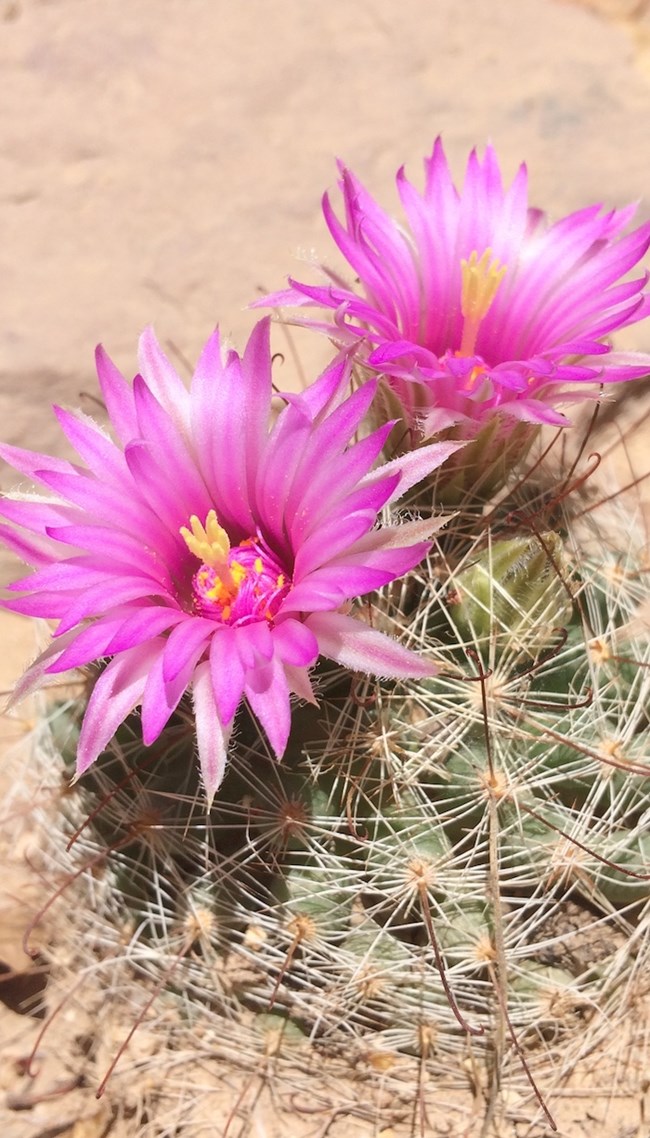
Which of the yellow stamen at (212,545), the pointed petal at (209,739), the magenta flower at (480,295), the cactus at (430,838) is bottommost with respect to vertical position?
the cactus at (430,838)

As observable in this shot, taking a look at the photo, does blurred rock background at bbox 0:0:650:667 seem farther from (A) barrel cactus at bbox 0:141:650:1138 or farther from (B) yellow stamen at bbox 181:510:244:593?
(B) yellow stamen at bbox 181:510:244:593

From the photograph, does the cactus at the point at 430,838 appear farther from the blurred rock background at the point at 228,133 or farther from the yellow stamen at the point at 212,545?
the blurred rock background at the point at 228,133

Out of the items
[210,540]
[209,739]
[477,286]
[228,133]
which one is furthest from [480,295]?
[228,133]

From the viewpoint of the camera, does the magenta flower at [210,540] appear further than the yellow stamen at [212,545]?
No

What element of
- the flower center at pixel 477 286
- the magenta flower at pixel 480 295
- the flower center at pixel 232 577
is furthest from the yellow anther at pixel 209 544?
the flower center at pixel 477 286

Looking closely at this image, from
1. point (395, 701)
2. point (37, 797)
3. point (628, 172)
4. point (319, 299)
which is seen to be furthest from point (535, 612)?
point (628, 172)

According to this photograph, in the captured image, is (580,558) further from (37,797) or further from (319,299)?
(37,797)

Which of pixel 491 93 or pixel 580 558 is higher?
pixel 491 93

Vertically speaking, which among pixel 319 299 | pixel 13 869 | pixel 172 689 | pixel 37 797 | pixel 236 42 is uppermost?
pixel 236 42

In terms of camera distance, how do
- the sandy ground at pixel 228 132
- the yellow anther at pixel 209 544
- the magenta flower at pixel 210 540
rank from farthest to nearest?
the sandy ground at pixel 228 132 → the yellow anther at pixel 209 544 → the magenta flower at pixel 210 540
